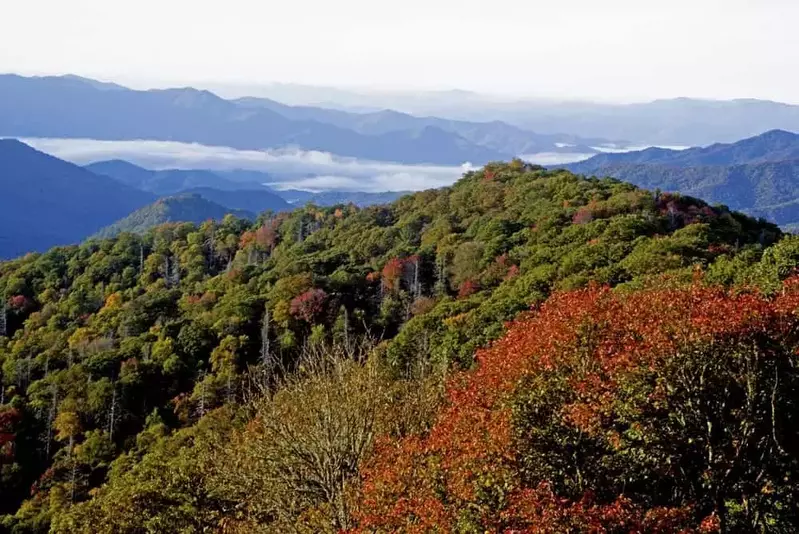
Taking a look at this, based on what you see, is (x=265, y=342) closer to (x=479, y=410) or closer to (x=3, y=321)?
(x=479, y=410)

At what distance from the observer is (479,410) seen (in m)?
14.2

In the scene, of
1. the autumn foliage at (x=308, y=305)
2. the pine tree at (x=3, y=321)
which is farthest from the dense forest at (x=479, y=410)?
the pine tree at (x=3, y=321)

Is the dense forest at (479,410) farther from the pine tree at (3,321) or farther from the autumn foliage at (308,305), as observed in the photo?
the pine tree at (3,321)

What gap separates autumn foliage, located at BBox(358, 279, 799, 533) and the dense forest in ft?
0.14

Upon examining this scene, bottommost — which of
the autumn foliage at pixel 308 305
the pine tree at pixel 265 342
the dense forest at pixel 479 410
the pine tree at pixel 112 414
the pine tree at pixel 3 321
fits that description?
the pine tree at pixel 3 321

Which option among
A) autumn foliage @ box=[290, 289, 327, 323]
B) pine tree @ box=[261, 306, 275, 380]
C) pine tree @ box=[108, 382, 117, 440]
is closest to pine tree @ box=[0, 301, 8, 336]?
pine tree @ box=[108, 382, 117, 440]

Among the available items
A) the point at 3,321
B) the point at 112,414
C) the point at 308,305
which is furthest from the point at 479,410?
the point at 3,321

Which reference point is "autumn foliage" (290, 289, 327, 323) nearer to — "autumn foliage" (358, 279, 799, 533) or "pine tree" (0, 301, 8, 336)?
"pine tree" (0, 301, 8, 336)

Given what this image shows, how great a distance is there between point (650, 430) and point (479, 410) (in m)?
3.06

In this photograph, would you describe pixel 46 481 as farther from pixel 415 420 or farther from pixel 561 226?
pixel 561 226

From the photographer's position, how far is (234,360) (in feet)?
172

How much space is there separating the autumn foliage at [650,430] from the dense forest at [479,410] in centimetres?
4

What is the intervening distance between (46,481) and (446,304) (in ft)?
85.9

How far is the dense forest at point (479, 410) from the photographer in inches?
514
